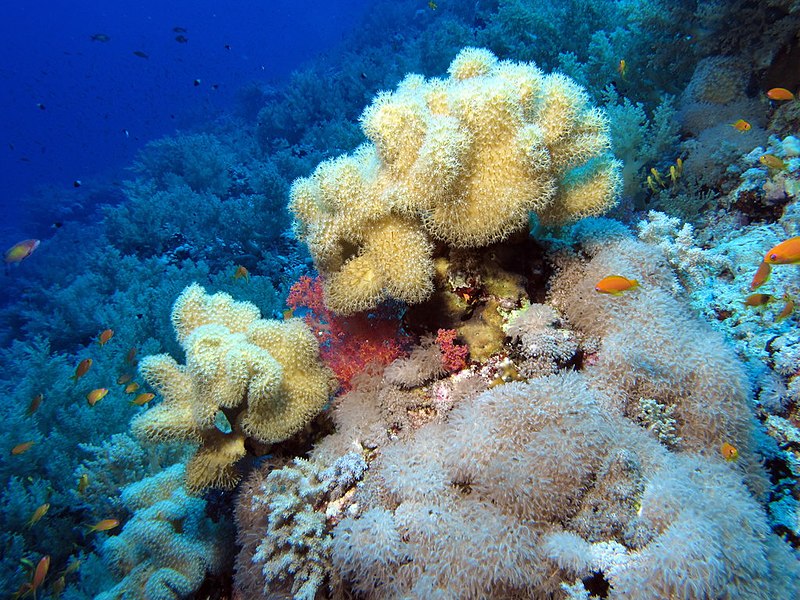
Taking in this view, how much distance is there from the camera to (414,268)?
263cm

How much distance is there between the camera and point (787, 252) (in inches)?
114

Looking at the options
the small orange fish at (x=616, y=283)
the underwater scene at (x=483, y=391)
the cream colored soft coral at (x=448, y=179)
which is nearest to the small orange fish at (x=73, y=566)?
the underwater scene at (x=483, y=391)

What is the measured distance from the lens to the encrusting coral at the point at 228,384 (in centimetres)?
262

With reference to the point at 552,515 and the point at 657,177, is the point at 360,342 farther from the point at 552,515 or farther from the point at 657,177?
the point at 657,177

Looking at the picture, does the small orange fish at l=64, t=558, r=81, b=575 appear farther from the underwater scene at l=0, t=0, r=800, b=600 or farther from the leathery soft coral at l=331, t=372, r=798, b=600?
the leathery soft coral at l=331, t=372, r=798, b=600

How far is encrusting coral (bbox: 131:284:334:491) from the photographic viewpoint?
103 inches

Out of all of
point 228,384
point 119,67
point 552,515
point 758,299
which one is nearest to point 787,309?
point 758,299

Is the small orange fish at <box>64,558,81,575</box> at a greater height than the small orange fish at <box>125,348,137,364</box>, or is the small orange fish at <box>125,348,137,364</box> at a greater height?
the small orange fish at <box>125,348,137,364</box>

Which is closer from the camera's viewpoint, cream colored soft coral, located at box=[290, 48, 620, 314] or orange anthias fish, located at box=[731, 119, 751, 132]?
cream colored soft coral, located at box=[290, 48, 620, 314]

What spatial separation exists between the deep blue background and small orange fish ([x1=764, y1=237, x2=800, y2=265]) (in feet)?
86.3

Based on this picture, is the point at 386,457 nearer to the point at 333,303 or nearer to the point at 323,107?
the point at 333,303

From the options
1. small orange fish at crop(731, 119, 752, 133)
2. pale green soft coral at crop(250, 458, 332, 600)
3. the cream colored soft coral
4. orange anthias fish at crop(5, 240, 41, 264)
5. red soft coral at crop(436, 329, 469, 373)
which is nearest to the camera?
pale green soft coral at crop(250, 458, 332, 600)

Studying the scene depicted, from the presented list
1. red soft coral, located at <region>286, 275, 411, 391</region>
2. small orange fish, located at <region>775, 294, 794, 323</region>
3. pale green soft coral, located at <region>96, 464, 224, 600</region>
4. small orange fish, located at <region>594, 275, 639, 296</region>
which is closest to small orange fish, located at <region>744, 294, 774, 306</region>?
small orange fish, located at <region>775, 294, 794, 323</region>

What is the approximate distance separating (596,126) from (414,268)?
→ 148 cm
